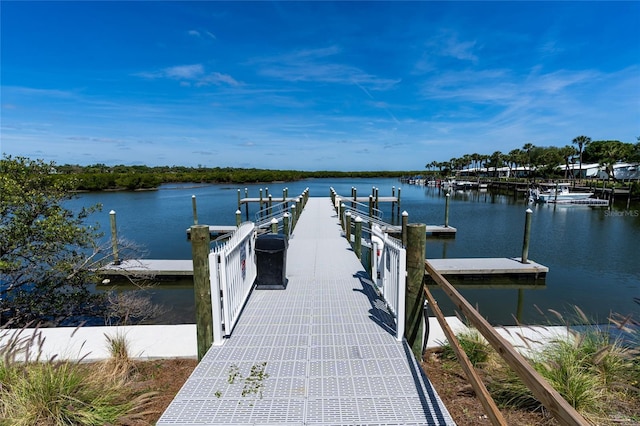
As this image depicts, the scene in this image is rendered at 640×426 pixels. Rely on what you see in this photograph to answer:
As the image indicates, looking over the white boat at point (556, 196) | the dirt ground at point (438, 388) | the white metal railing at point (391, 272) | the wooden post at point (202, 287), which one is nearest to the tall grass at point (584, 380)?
the dirt ground at point (438, 388)

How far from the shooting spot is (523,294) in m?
10.9

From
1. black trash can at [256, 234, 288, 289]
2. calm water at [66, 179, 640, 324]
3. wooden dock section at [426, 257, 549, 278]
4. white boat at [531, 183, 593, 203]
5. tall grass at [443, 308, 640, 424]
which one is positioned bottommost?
calm water at [66, 179, 640, 324]

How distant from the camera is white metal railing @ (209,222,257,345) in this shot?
3873 mm

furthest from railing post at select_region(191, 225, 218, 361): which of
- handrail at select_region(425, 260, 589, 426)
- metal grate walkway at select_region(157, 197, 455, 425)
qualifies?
handrail at select_region(425, 260, 589, 426)

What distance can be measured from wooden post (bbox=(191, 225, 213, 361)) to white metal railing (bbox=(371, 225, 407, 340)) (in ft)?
7.20

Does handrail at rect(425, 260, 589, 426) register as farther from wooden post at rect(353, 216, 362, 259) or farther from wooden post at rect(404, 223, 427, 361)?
wooden post at rect(353, 216, 362, 259)

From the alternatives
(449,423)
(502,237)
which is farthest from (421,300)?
(502,237)

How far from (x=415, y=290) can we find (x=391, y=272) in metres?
0.68

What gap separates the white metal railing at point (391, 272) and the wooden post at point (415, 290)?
6 centimetres

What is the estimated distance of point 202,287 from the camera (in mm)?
3861

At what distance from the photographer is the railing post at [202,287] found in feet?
12.5

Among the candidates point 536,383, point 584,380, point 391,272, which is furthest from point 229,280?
point 584,380

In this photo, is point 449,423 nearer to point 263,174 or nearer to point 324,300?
point 324,300

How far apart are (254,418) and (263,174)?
93605 mm
